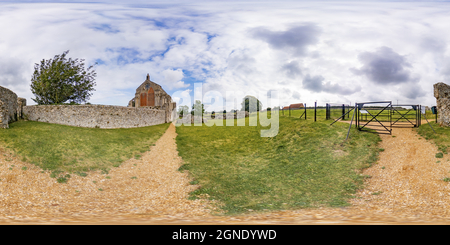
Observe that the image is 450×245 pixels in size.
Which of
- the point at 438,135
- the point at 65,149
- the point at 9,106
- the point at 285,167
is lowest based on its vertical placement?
the point at 285,167

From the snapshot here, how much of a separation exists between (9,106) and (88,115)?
7502 mm

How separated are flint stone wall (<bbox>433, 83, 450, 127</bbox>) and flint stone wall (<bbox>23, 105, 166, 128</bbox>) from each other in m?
33.3

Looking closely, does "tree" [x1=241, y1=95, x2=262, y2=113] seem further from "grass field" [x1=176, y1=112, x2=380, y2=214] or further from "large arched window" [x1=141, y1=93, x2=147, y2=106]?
"grass field" [x1=176, y1=112, x2=380, y2=214]

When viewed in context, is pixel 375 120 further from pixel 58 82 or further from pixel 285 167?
pixel 58 82

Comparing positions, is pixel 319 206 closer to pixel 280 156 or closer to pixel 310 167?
pixel 310 167

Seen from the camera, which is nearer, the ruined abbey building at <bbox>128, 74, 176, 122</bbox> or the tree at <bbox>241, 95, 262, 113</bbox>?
the ruined abbey building at <bbox>128, 74, 176, 122</bbox>

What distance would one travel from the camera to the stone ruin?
15747mm

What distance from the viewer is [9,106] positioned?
712 inches

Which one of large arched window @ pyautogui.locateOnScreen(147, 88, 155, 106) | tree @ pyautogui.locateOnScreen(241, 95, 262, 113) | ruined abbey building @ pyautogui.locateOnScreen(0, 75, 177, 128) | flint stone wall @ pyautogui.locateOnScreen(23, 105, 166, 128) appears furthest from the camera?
tree @ pyautogui.locateOnScreen(241, 95, 262, 113)

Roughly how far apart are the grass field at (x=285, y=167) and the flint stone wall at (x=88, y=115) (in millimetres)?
12133

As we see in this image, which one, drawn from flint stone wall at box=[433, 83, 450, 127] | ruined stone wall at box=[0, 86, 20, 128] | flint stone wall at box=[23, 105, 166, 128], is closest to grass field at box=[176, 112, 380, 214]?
flint stone wall at box=[433, 83, 450, 127]

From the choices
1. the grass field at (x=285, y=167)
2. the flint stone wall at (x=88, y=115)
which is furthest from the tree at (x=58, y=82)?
the grass field at (x=285, y=167)

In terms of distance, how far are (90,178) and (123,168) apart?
246cm

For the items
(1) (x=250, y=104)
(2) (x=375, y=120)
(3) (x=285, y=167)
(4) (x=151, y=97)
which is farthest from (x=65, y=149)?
(1) (x=250, y=104)
